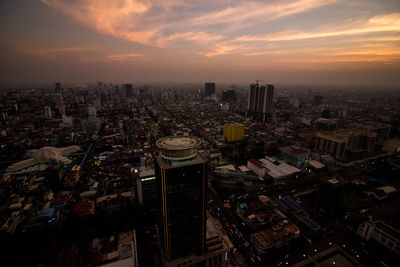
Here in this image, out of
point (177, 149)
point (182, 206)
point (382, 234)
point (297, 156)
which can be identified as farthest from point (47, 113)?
point (382, 234)

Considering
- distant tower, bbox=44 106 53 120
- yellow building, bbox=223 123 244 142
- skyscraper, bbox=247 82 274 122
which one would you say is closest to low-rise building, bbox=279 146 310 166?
yellow building, bbox=223 123 244 142

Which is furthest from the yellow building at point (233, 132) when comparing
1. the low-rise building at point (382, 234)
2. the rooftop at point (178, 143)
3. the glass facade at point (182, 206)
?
the glass facade at point (182, 206)

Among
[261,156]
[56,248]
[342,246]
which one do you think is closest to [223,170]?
[261,156]

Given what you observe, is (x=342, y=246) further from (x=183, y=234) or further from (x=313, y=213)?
(x=183, y=234)

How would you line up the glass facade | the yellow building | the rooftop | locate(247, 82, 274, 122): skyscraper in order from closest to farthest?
the glass facade
the rooftop
the yellow building
locate(247, 82, 274, 122): skyscraper

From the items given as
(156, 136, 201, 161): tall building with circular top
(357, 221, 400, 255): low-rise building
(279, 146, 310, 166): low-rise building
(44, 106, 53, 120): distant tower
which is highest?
(156, 136, 201, 161): tall building with circular top

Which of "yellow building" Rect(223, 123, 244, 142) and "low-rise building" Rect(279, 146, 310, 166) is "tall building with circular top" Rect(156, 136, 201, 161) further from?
"yellow building" Rect(223, 123, 244, 142)

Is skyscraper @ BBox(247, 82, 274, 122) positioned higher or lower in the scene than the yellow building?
higher
